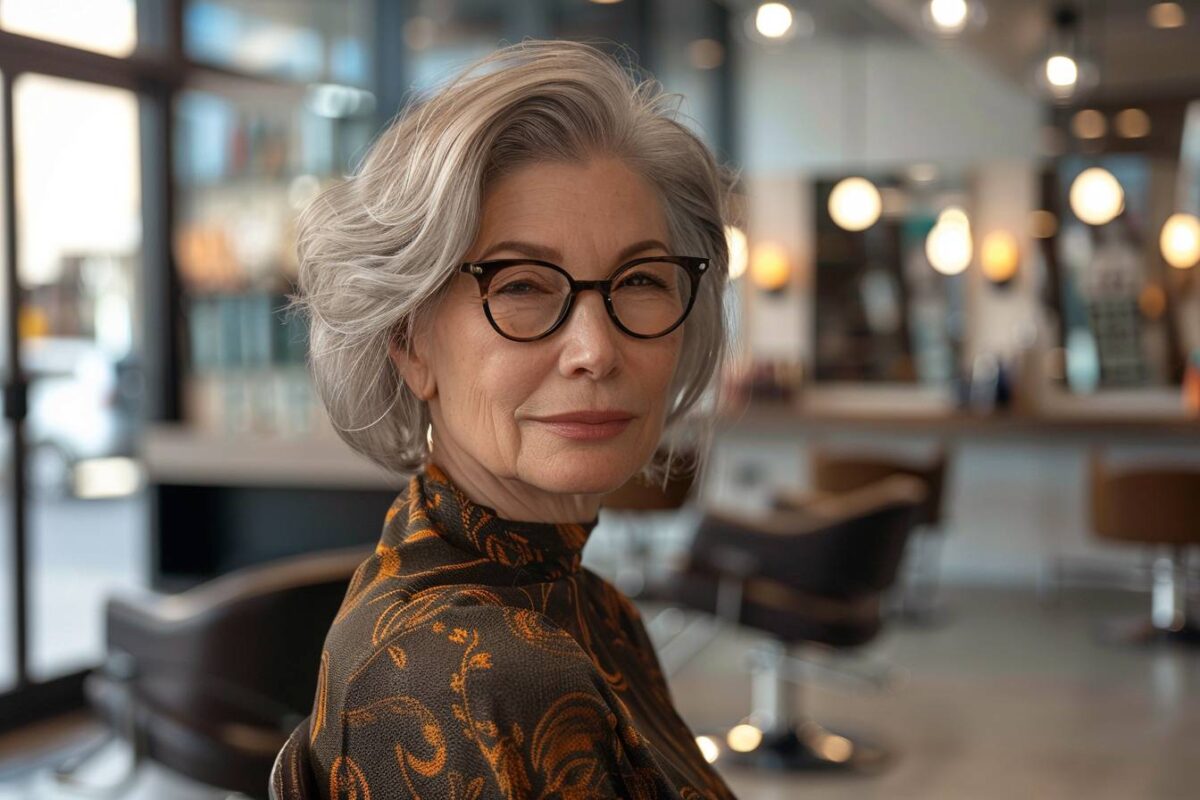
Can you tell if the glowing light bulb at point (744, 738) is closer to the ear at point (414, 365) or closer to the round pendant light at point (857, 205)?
the ear at point (414, 365)

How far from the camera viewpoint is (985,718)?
203 inches

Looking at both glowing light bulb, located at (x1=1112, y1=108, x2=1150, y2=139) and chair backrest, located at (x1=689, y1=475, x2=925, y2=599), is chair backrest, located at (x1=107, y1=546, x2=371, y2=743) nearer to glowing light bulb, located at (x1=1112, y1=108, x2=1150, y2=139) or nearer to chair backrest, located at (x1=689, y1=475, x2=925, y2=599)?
chair backrest, located at (x1=689, y1=475, x2=925, y2=599)

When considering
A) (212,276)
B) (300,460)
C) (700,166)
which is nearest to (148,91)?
(212,276)

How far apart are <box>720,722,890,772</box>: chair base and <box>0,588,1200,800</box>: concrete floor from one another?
0.21 ft

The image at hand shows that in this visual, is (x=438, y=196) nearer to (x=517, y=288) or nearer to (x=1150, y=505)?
(x=517, y=288)

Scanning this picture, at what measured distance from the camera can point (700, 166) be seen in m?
1.18

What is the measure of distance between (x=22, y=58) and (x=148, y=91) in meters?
0.92

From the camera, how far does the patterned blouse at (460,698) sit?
2.90 ft

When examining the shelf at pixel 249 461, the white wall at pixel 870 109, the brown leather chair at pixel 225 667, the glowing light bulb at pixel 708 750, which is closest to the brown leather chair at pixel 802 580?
the glowing light bulb at pixel 708 750

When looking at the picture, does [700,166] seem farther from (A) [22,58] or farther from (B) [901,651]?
(B) [901,651]

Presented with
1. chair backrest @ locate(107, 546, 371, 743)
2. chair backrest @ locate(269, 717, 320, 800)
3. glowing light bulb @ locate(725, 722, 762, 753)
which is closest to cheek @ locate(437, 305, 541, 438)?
chair backrest @ locate(269, 717, 320, 800)

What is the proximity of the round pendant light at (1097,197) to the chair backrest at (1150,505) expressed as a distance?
232cm

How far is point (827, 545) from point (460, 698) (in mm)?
3568

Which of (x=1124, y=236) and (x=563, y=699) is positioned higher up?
(x=1124, y=236)
